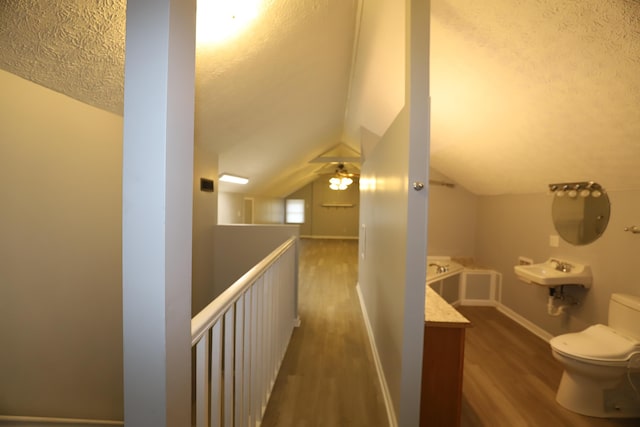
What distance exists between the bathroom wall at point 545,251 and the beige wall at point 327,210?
256 inches

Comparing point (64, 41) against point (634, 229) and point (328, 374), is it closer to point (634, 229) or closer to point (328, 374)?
point (328, 374)

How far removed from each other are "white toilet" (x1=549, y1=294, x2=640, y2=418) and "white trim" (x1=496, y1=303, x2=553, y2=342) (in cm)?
96

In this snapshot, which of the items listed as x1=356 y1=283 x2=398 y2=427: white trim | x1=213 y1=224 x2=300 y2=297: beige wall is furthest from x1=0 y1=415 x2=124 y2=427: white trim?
x1=356 y1=283 x2=398 y2=427: white trim

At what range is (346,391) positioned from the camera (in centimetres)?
191

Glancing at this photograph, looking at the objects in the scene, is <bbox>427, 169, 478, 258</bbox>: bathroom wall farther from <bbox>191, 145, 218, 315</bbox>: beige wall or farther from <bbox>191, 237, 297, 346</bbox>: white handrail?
<bbox>191, 237, 297, 346</bbox>: white handrail

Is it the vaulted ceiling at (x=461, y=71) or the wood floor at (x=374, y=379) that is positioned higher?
the vaulted ceiling at (x=461, y=71)

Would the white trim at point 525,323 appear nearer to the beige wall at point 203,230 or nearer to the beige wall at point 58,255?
the beige wall at point 203,230

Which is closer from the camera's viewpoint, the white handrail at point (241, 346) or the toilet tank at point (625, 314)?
the white handrail at point (241, 346)

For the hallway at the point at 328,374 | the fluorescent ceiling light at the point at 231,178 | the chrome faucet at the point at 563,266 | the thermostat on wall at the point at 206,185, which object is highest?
the fluorescent ceiling light at the point at 231,178

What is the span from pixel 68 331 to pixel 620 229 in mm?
4596

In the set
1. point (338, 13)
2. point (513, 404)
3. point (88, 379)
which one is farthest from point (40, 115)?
point (513, 404)

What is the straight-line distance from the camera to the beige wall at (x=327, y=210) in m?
10.4

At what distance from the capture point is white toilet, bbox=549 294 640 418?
1.64 metres

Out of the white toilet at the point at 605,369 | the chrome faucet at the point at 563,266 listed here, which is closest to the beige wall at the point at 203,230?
the white toilet at the point at 605,369
